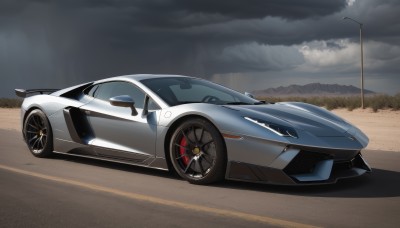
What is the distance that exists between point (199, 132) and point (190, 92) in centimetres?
102

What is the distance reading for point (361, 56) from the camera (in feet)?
108

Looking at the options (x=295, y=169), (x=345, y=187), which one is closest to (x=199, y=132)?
(x=295, y=169)

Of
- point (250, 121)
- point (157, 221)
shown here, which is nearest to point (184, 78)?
point (250, 121)

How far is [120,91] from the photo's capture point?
6.71 metres

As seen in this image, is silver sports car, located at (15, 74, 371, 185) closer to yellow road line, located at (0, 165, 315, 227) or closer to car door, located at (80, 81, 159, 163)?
car door, located at (80, 81, 159, 163)

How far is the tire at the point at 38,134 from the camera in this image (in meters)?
7.37

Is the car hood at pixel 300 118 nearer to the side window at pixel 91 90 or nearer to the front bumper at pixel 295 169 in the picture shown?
the front bumper at pixel 295 169

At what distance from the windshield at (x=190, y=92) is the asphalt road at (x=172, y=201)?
0.93m

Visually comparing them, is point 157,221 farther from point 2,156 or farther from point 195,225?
point 2,156

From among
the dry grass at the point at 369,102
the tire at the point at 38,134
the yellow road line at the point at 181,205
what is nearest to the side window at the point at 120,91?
the tire at the point at 38,134

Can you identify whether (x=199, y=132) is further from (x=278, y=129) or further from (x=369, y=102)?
(x=369, y=102)

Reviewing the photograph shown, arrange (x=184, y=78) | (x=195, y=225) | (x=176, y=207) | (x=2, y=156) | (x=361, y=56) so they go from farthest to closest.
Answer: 1. (x=361, y=56)
2. (x=2, y=156)
3. (x=184, y=78)
4. (x=176, y=207)
5. (x=195, y=225)

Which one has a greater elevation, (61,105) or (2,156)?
(61,105)

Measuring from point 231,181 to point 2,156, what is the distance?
383cm
